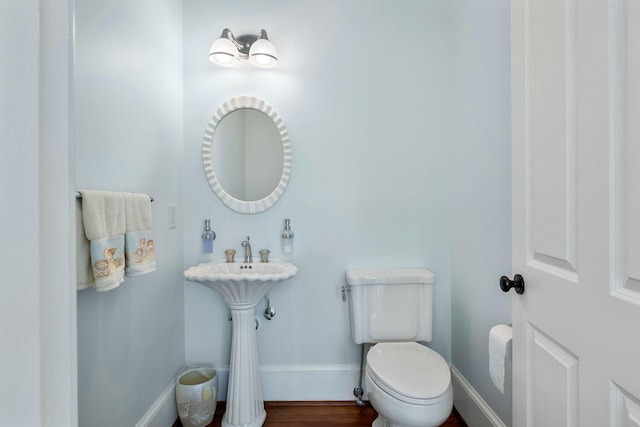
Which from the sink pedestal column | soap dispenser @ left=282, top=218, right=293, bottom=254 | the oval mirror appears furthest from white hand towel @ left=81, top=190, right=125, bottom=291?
soap dispenser @ left=282, top=218, right=293, bottom=254

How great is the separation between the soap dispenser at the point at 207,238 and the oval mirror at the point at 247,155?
176 mm

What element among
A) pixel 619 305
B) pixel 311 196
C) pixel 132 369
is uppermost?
pixel 311 196

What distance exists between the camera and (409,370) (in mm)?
1354

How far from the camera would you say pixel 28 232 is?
0.29 m

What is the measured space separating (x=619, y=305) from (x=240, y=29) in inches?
81.6

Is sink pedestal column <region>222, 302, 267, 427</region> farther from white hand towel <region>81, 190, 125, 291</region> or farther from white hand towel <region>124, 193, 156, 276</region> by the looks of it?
white hand towel <region>81, 190, 125, 291</region>

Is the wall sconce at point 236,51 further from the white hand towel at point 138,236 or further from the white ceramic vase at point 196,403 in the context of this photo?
the white ceramic vase at point 196,403

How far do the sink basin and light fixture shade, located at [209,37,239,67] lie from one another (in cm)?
114

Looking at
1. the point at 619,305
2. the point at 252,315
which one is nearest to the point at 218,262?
the point at 252,315

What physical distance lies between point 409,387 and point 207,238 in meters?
1.29

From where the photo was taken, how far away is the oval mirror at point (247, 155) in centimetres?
183

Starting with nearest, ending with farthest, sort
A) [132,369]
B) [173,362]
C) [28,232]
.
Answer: [28,232] → [132,369] → [173,362]

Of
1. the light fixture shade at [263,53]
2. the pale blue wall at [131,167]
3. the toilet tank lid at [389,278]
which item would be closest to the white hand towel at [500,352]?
the toilet tank lid at [389,278]

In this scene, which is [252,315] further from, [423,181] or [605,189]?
[605,189]
